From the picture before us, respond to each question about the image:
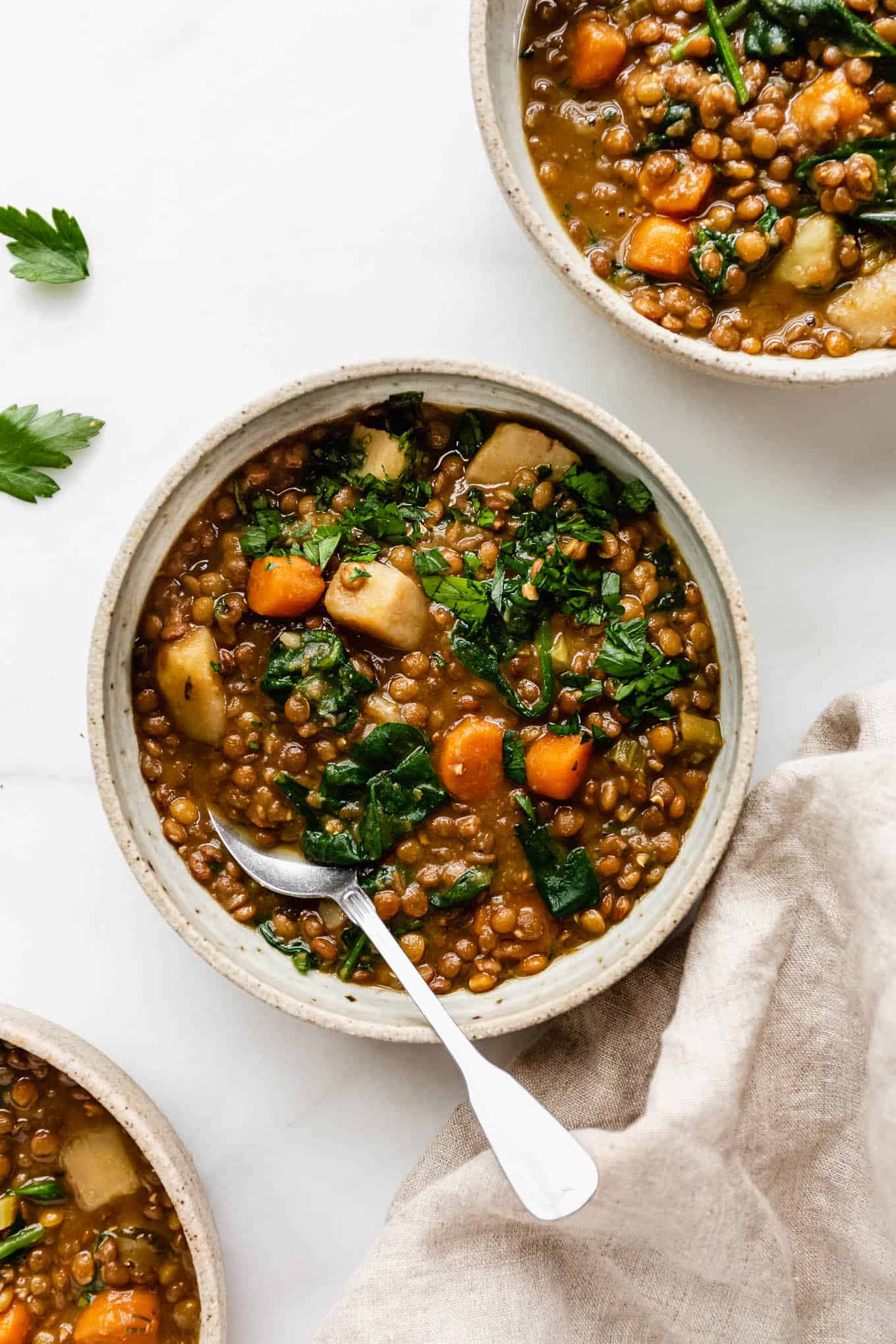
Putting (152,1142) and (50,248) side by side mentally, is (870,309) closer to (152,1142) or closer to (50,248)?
(50,248)

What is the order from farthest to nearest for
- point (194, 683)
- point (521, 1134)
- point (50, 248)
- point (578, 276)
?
point (50, 248) → point (194, 683) → point (578, 276) → point (521, 1134)

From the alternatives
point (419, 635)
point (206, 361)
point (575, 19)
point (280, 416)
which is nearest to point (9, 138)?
point (206, 361)

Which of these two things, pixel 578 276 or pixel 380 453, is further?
pixel 380 453

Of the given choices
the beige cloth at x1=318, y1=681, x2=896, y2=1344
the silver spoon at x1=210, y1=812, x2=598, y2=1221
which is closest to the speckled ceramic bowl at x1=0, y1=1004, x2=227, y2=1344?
the beige cloth at x1=318, y1=681, x2=896, y2=1344

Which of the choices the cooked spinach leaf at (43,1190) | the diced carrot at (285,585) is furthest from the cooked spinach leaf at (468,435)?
the cooked spinach leaf at (43,1190)

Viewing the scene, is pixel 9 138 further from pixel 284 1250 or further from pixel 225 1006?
pixel 284 1250

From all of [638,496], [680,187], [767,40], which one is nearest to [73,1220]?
[638,496]

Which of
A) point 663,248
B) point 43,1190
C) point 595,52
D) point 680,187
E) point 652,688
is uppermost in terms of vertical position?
point 595,52
